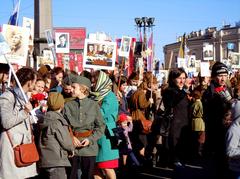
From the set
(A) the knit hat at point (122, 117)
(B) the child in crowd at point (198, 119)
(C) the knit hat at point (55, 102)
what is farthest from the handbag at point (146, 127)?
(C) the knit hat at point (55, 102)

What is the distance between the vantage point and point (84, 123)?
18.9 ft

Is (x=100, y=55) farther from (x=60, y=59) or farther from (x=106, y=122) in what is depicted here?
(x=60, y=59)

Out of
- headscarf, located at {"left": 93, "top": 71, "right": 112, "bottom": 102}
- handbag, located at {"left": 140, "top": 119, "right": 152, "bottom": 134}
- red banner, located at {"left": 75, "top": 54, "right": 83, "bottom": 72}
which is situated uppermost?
red banner, located at {"left": 75, "top": 54, "right": 83, "bottom": 72}

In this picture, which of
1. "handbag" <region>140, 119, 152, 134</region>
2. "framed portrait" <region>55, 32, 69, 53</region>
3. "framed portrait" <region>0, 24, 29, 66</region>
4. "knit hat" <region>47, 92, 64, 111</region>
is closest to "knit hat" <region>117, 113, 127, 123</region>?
"handbag" <region>140, 119, 152, 134</region>

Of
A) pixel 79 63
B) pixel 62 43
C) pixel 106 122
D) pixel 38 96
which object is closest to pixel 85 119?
pixel 106 122

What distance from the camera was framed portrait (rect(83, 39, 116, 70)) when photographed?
30.6 ft

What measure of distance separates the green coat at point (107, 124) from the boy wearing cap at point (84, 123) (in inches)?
13.8

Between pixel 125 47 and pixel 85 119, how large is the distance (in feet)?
25.7

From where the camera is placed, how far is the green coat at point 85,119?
5738mm

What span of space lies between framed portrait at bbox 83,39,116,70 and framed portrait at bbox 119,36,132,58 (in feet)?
12.5

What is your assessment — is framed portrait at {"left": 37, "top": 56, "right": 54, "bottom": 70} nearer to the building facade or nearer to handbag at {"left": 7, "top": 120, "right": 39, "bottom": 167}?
handbag at {"left": 7, "top": 120, "right": 39, "bottom": 167}

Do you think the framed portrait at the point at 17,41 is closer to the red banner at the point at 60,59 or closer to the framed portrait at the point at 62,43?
the framed portrait at the point at 62,43

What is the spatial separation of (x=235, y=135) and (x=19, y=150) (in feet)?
7.02

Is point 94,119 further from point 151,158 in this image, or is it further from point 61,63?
point 61,63
